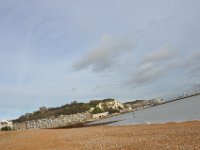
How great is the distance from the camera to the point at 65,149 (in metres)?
25.8

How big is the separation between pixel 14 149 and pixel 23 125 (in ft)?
537

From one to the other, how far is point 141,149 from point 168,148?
1935mm

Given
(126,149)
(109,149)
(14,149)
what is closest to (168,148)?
(126,149)

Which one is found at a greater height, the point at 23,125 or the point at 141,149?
the point at 23,125

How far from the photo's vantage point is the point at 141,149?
806 inches

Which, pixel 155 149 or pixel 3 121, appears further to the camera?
pixel 3 121

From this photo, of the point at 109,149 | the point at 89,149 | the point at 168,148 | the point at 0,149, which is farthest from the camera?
the point at 0,149

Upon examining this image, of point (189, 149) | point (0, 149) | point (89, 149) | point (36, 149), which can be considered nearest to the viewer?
point (189, 149)

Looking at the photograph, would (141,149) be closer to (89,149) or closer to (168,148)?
(168,148)

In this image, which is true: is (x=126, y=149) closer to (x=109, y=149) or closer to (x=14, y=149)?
(x=109, y=149)

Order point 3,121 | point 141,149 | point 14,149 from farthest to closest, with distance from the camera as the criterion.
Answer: point 3,121 → point 14,149 → point 141,149

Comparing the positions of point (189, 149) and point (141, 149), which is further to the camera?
point (141, 149)

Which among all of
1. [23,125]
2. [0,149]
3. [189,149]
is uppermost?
[23,125]

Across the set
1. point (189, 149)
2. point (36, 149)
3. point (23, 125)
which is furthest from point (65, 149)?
point (23, 125)
